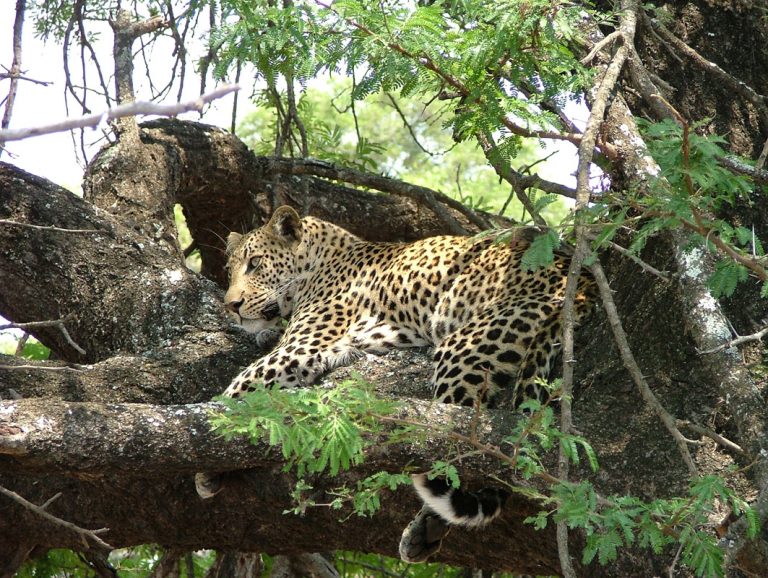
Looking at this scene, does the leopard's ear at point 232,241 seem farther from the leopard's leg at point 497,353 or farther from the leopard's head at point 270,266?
the leopard's leg at point 497,353

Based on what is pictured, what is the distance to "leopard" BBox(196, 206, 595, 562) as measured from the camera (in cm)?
488

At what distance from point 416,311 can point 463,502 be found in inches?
82.1

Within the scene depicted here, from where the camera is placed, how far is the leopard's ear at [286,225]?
7.46m

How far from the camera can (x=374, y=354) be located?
20.6 ft

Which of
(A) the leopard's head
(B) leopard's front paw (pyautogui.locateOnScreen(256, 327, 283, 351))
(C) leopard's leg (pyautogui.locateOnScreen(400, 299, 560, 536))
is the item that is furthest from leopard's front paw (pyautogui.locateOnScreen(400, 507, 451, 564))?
(A) the leopard's head

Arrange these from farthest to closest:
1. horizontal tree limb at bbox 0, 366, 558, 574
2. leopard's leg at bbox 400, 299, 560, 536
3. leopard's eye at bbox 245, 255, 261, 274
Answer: leopard's eye at bbox 245, 255, 261, 274 → leopard's leg at bbox 400, 299, 560, 536 → horizontal tree limb at bbox 0, 366, 558, 574

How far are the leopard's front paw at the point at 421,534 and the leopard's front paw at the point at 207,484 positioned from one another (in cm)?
84

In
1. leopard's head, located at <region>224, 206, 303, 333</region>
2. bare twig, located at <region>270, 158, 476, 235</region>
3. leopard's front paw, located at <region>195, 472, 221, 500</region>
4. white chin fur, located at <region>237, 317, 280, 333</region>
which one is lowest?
leopard's front paw, located at <region>195, 472, 221, 500</region>

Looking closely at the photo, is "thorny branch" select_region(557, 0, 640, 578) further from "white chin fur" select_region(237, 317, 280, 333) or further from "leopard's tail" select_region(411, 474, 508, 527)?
"white chin fur" select_region(237, 317, 280, 333)

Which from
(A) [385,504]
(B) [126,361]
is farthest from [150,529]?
(A) [385,504]

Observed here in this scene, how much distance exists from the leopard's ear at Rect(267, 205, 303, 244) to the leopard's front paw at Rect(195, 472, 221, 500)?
9.44 ft

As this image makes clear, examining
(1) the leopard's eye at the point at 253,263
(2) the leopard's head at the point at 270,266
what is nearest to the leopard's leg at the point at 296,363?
(2) the leopard's head at the point at 270,266

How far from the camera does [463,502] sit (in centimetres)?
449

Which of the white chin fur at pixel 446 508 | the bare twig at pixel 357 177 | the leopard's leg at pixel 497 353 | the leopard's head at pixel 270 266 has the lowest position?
the white chin fur at pixel 446 508
